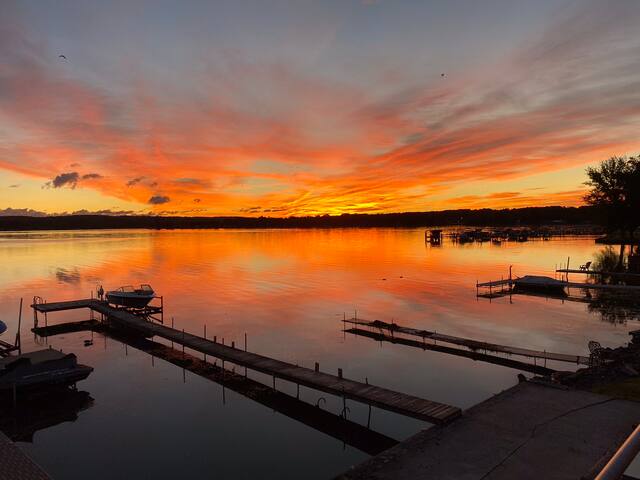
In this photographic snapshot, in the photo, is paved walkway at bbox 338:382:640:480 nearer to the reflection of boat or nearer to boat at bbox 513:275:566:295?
the reflection of boat

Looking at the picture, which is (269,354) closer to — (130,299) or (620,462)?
(130,299)

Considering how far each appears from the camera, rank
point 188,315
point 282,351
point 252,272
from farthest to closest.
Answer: point 252,272, point 188,315, point 282,351

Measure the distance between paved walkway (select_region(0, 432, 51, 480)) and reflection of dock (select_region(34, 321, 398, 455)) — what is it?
13.8 metres

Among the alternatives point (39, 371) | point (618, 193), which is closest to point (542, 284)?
point (618, 193)

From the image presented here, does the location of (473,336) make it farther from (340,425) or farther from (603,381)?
(340,425)

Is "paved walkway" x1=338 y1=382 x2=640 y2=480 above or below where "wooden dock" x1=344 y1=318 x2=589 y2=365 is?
above

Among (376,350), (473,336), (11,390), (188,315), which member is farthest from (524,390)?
(188,315)

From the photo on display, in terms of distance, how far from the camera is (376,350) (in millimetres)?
40750

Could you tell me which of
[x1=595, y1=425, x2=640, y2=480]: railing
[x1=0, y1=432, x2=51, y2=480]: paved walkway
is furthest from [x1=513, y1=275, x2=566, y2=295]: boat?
[x1=595, y1=425, x2=640, y2=480]: railing

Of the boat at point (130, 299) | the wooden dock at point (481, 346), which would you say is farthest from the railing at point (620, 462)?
the boat at point (130, 299)

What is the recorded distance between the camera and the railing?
3.35 meters

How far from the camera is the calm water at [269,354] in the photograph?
76.2ft

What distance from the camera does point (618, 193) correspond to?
90062 millimetres

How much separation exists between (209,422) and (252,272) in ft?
245
